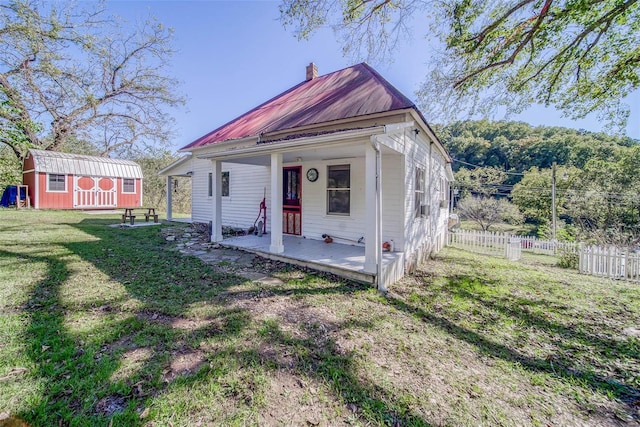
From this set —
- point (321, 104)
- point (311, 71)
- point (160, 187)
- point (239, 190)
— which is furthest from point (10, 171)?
point (321, 104)

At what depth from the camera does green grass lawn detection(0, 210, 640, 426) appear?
82.7 inches

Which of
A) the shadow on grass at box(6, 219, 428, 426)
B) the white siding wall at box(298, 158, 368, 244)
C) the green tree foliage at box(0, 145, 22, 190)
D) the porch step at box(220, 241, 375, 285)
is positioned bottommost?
the shadow on grass at box(6, 219, 428, 426)

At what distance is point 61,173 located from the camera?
16578 mm

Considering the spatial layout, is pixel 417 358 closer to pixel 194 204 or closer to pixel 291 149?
pixel 291 149

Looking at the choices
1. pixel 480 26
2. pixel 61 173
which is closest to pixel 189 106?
pixel 61 173

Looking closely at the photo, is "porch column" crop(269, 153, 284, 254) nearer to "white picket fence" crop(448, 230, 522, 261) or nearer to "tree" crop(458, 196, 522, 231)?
"white picket fence" crop(448, 230, 522, 261)

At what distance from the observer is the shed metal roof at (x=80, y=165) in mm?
15672

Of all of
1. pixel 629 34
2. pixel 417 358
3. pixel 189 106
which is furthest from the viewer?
pixel 189 106

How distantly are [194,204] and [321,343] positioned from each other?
11.1 meters

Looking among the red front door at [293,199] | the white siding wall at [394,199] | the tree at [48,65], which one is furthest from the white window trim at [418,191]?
the tree at [48,65]

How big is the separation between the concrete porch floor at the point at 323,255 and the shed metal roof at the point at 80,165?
15393 mm

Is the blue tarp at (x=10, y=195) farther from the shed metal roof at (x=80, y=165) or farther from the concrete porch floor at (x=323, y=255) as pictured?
the concrete porch floor at (x=323, y=255)

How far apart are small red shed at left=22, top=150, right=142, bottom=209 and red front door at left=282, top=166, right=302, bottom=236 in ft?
50.1

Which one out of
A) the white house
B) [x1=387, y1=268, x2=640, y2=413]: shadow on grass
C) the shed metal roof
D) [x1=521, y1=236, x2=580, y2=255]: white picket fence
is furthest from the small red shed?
[x1=521, y1=236, x2=580, y2=255]: white picket fence
